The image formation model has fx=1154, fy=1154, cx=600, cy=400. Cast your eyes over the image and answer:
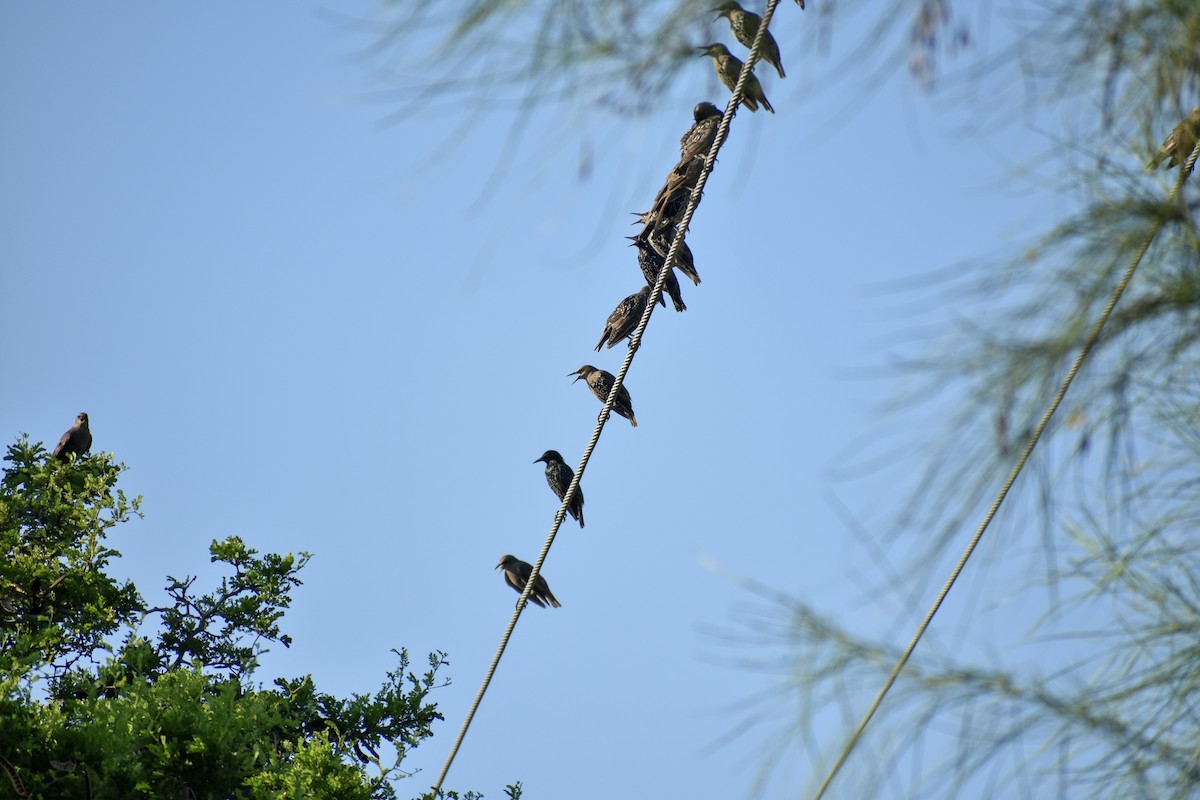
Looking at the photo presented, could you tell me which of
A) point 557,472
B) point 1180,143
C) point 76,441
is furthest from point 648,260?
point 76,441

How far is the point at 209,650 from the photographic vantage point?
33.1 ft

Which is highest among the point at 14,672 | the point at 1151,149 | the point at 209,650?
the point at 209,650

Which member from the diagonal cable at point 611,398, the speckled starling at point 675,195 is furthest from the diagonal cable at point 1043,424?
the speckled starling at point 675,195

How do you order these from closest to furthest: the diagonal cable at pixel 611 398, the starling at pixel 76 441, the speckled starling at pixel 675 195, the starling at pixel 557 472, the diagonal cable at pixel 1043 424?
the diagonal cable at pixel 1043 424 < the diagonal cable at pixel 611 398 < the speckled starling at pixel 675 195 < the starling at pixel 557 472 < the starling at pixel 76 441

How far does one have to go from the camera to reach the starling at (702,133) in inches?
292

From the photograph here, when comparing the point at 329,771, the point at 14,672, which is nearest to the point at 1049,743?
the point at 329,771

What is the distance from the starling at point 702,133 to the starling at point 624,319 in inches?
40.8

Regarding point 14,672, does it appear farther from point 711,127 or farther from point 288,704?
point 711,127

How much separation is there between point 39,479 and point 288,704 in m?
3.54

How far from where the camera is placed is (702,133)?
7734mm

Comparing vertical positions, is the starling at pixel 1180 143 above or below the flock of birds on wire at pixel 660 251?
below

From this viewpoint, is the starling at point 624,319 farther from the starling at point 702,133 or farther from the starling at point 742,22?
the starling at point 742,22

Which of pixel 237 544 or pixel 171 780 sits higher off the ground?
pixel 237 544

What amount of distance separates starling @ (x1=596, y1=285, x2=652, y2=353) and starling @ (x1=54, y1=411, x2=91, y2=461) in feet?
21.0
